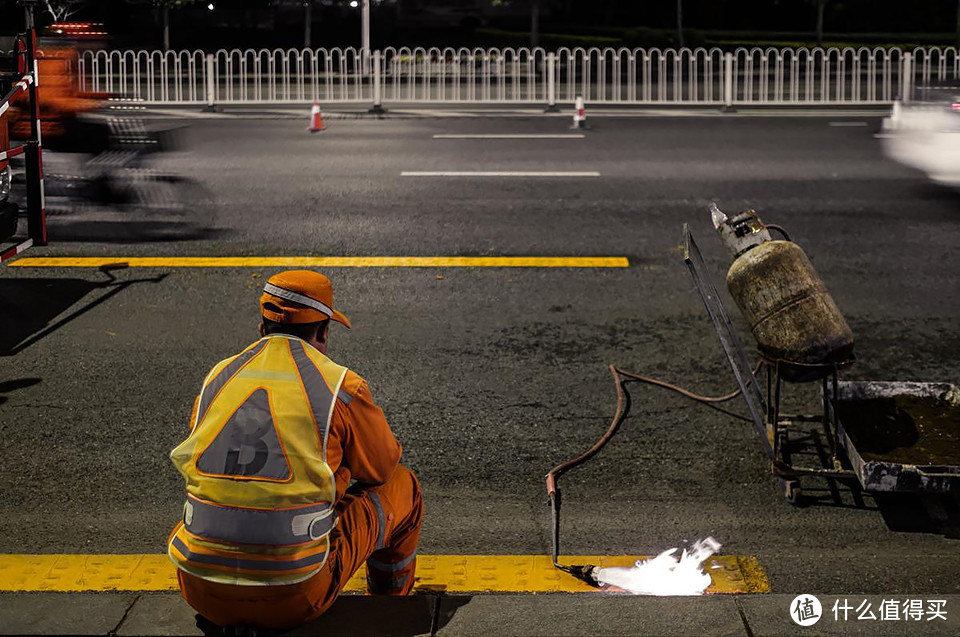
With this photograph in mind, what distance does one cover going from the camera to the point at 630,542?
17.4 feet

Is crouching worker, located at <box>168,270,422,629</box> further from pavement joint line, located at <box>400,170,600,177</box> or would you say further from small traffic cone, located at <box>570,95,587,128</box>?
small traffic cone, located at <box>570,95,587,128</box>

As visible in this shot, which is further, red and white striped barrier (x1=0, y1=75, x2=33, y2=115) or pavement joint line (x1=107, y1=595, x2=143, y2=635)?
red and white striped barrier (x1=0, y1=75, x2=33, y2=115)

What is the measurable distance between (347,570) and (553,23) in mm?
41804

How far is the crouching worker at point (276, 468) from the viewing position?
147 inches

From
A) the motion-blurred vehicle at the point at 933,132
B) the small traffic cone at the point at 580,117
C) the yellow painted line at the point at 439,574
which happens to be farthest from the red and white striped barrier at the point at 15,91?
the small traffic cone at the point at 580,117

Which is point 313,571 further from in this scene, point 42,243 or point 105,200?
point 105,200

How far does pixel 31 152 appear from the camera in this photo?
9.00 metres

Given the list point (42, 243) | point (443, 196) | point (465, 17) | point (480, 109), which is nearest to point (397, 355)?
point (42, 243)

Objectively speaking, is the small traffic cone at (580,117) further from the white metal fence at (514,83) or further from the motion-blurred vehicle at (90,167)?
the motion-blurred vehicle at (90,167)

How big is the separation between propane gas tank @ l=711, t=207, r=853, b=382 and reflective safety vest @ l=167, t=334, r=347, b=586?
2.57 m

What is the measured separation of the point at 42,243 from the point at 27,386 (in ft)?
8.25

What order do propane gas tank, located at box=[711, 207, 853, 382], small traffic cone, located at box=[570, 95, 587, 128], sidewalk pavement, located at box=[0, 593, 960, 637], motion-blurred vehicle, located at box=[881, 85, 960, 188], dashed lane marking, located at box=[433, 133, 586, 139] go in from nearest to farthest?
sidewalk pavement, located at box=[0, 593, 960, 637] < propane gas tank, located at box=[711, 207, 853, 382] < motion-blurred vehicle, located at box=[881, 85, 960, 188] < dashed lane marking, located at box=[433, 133, 586, 139] < small traffic cone, located at box=[570, 95, 587, 128]

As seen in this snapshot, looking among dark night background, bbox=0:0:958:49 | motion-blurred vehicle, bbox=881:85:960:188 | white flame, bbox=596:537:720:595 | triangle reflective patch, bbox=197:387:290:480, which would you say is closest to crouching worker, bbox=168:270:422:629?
triangle reflective patch, bbox=197:387:290:480

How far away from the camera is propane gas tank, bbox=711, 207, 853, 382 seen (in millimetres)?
5613
